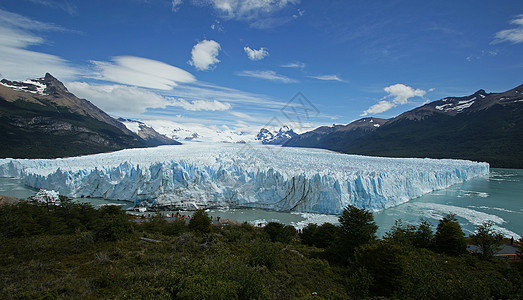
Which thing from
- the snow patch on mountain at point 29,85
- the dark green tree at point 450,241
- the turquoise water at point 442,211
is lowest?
the turquoise water at point 442,211

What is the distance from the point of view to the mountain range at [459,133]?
6588 cm

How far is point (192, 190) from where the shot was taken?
82.4ft

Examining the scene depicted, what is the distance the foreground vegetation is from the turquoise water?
881 centimetres

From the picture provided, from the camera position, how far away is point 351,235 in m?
9.62

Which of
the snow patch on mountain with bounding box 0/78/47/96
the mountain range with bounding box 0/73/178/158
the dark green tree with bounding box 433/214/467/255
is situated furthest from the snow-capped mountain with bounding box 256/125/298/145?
the dark green tree with bounding box 433/214/467/255

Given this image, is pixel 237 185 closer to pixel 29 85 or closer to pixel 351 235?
pixel 351 235

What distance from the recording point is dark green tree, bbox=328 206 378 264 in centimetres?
934

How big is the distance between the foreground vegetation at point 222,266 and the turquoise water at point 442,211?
28.9 ft

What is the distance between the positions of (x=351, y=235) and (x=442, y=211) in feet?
59.1

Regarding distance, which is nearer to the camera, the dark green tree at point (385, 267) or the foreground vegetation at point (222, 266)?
the foreground vegetation at point (222, 266)

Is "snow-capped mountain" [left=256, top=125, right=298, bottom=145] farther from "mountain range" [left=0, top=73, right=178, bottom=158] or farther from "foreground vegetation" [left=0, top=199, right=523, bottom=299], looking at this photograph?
"foreground vegetation" [left=0, top=199, right=523, bottom=299]

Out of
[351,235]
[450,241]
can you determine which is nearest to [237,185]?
[351,235]

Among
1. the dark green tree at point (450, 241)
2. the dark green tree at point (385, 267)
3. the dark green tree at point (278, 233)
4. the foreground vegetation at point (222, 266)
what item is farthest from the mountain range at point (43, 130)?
the dark green tree at point (450, 241)

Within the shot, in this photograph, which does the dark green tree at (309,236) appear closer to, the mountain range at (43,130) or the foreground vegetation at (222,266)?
the foreground vegetation at (222,266)
